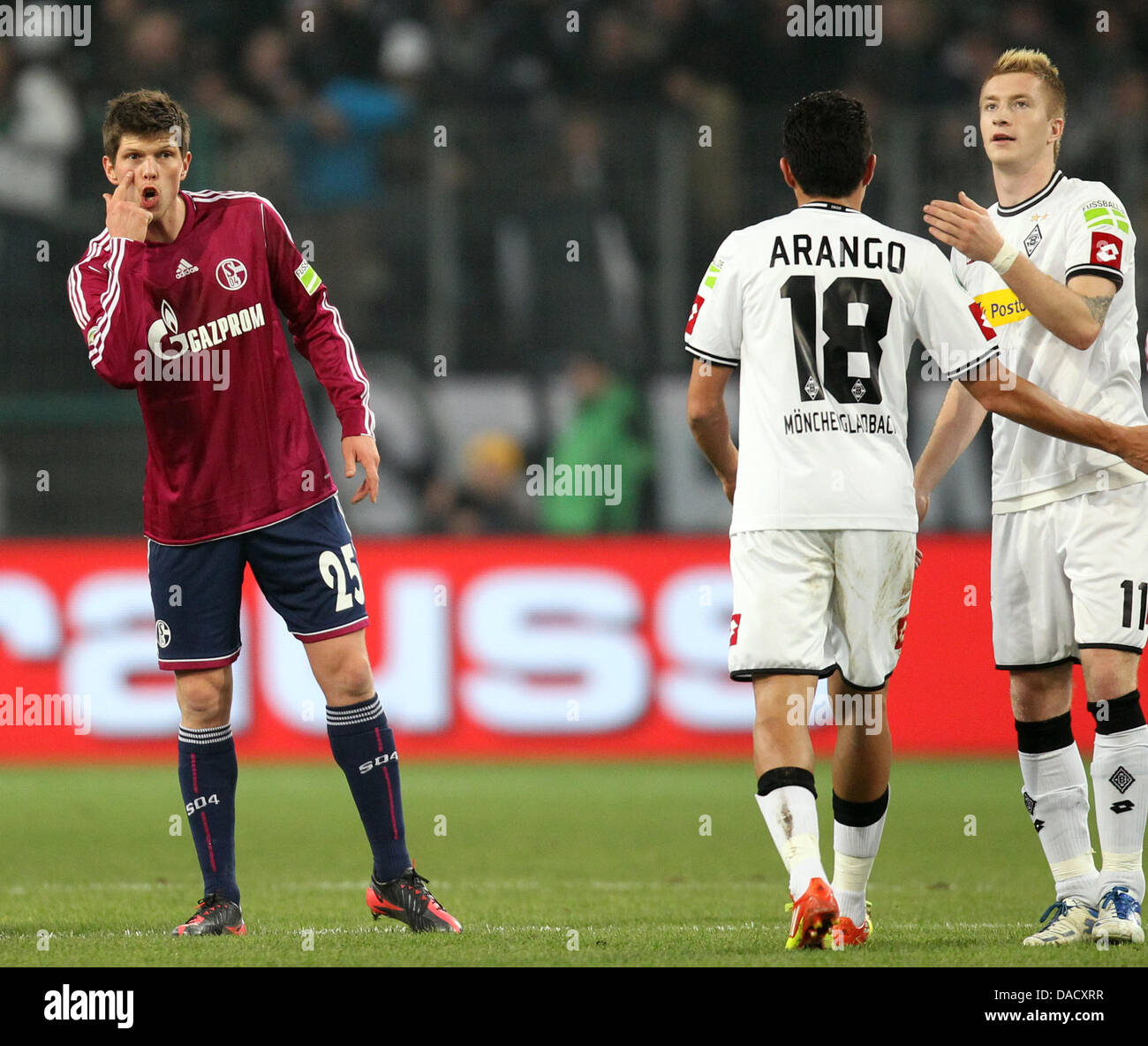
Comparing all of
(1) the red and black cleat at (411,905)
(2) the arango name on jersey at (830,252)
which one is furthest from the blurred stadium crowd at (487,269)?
(2) the arango name on jersey at (830,252)

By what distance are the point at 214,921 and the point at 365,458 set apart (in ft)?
4.43

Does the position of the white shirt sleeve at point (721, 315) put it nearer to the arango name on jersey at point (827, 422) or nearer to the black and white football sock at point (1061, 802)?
the arango name on jersey at point (827, 422)

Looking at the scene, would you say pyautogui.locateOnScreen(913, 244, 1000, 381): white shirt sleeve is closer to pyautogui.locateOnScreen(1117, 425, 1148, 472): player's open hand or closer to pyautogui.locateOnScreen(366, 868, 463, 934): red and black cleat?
pyautogui.locateOnScreen(1117, 425, 1148, 472): player's open hand

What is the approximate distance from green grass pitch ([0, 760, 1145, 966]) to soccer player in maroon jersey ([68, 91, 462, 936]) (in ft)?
1.15

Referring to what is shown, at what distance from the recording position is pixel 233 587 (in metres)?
4.81

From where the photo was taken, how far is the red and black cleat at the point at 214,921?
4.66 meters

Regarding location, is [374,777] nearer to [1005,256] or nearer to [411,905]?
[411,905]

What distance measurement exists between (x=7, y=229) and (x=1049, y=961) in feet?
28.3

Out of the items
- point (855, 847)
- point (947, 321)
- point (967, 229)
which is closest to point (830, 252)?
point (947, 321)

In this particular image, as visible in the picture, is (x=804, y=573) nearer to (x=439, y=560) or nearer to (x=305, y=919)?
(x=305, y=919)

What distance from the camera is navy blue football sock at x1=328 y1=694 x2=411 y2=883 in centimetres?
Result: 478

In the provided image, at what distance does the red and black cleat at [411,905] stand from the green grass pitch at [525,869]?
0.21 ft

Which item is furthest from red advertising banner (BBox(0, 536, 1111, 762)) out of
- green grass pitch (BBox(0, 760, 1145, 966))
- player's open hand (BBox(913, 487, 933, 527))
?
player's open hand (BBox(913, 487, 933, 527))
